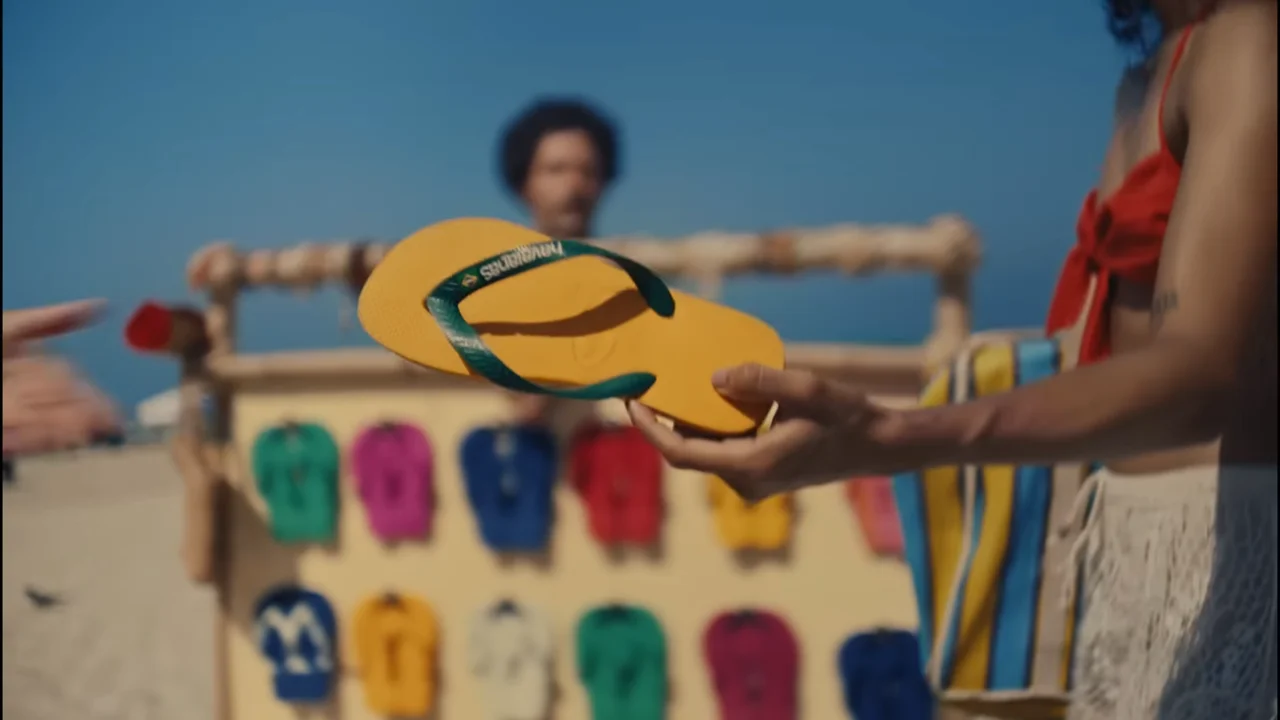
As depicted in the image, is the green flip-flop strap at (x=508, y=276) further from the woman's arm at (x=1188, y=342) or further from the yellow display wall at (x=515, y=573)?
the yellow display wall at (x=515, y=573)

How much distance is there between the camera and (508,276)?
49cm

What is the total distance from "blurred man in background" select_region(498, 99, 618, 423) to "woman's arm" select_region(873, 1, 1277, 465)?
0.64 m

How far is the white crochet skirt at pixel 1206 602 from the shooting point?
49cm

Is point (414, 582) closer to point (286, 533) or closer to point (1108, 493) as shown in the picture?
point (286, 533)

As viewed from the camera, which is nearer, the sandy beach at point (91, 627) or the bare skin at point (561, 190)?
the bare skin at point (561, 190)

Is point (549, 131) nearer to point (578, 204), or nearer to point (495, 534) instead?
point (578, 204)

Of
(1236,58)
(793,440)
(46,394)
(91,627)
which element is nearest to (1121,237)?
(1236,58)

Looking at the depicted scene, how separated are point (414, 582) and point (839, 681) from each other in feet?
1.62

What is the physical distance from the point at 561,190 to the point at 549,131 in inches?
3.1

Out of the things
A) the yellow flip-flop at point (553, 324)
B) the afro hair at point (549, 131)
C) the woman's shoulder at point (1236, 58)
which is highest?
the afro hair at point (549, 131)

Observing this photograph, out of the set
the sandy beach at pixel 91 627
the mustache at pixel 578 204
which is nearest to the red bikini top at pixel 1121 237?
the mustache at pixel 578 204

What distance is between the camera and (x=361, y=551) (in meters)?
1.08

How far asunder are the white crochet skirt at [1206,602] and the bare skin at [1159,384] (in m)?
0.10

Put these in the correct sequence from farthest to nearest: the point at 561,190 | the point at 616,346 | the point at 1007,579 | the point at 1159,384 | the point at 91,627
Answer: the point at 91,627
the point at 561,190
the point at 1007,579
the point at 616,346
the point at 1159,384
